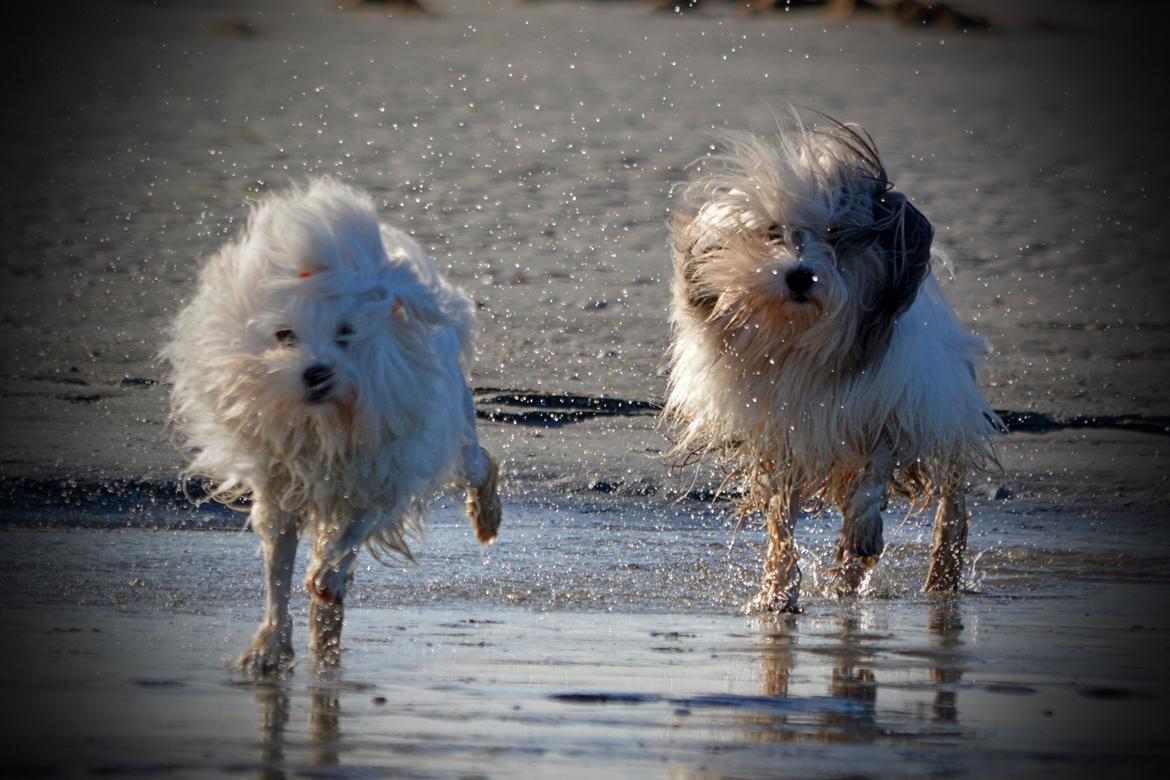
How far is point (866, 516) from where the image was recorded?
6.82 meters

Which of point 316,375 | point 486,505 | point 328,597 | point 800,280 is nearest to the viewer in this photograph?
point 316,375

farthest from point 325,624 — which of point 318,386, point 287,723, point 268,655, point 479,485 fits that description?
point 479,485

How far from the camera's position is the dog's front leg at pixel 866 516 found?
6816 millimetres

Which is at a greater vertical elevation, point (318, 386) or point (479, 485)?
point (318, 386)

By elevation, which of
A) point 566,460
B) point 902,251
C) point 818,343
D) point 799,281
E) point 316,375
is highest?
point 902,251

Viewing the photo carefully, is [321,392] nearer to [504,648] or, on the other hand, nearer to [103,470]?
[504,648]

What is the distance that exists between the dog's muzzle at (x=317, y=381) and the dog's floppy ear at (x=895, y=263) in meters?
2.12

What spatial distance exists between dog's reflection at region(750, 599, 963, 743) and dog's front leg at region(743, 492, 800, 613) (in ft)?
0.46

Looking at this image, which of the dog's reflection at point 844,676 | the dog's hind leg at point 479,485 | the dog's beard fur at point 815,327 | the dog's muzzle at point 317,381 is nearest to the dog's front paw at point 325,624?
the dog's muzzle at point 317,381

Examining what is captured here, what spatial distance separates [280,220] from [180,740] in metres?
1.79

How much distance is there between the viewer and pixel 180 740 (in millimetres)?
4324

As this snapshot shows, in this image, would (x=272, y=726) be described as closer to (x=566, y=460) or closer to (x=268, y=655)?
(x=268, y=655)

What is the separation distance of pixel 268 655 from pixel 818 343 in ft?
7.56

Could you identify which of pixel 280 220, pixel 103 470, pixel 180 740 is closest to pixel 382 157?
pixel 103 470
